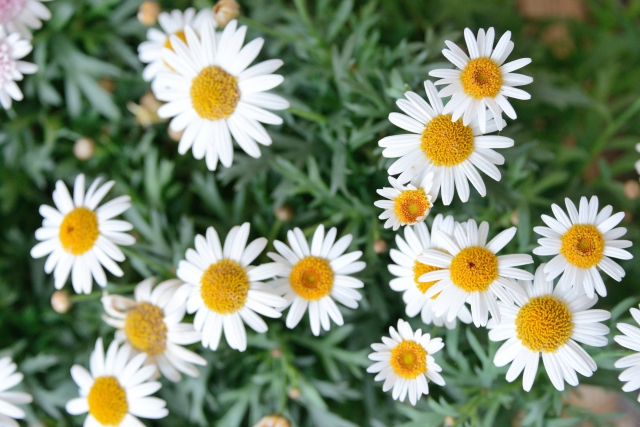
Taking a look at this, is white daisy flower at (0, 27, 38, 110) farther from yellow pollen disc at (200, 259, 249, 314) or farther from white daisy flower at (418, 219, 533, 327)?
white daisy flower at (418, 219, 533, 327)

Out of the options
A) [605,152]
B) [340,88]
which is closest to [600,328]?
[340,88]

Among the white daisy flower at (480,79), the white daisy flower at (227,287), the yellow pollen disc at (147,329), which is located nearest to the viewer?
the white daisy flower at (480,79)

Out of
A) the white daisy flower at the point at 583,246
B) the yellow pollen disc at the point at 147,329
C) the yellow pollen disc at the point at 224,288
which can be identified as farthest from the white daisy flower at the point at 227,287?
the white daisy flower at the point at 583,246

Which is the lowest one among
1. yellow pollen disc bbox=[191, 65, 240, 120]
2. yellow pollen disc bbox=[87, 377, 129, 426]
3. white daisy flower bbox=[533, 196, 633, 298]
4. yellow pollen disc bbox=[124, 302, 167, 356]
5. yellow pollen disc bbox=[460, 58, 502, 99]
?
yellow pollen disc bbox=[87, 377, 129, 426]

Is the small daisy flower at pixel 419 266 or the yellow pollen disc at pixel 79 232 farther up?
the small daisy flower at pixel 419 266

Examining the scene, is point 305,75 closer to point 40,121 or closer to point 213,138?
point 213,138

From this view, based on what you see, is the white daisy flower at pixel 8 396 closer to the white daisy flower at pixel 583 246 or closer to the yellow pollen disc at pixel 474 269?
the yellow pollen disc at pixel 474 269

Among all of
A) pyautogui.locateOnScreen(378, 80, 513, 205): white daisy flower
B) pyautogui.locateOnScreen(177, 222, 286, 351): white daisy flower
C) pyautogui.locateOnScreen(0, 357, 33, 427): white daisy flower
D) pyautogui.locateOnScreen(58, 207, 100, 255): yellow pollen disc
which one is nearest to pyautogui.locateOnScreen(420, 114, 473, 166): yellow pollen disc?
pyautogui.locateOnScreen(378, 80, 513, 205): white daisy flower

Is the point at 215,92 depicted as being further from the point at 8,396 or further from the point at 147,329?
the point at 8,396
